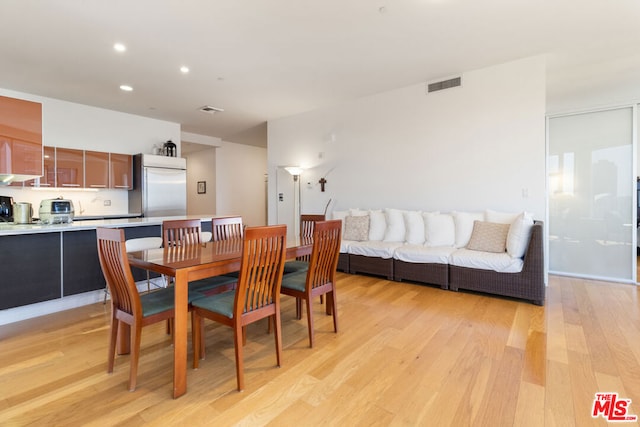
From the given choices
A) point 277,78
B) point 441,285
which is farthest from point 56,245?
point 441,285

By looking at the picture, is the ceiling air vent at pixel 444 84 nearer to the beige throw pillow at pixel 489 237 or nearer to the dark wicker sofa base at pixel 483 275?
the beige throw pillow at pixel 489 237

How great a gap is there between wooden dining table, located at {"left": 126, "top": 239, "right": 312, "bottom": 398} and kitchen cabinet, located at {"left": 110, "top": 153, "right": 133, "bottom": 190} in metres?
3.96

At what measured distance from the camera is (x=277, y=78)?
4230mm

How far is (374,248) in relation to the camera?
13.7 feet

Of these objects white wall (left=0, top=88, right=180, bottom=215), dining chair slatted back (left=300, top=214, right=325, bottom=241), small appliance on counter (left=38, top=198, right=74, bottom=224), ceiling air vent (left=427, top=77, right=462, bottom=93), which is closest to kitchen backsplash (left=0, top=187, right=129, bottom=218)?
white wall (left=0, top=88, right=180, bottom=215)

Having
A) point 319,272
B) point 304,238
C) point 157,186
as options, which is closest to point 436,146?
point 304,238

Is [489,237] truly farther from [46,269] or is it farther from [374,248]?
[46,269]

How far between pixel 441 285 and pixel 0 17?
16.6 ft

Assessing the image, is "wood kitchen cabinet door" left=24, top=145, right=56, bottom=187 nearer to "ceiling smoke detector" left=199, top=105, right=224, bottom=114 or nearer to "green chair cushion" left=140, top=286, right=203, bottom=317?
"ceiling smoke detector" left=199, top=105, right=224, bottom=114

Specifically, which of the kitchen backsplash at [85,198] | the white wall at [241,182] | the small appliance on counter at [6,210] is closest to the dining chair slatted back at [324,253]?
the small appliance on counter at [6,210]

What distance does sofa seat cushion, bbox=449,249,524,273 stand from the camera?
3295 millimetres

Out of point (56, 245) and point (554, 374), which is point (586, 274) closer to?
point (554, 374)

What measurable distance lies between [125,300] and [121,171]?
456cm

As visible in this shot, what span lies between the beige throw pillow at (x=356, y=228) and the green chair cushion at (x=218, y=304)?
9.16ft
